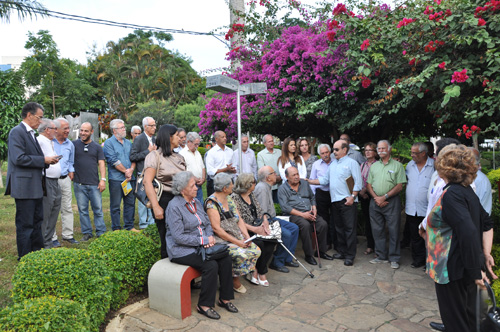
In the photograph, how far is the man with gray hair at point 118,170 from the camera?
6547 millimetres

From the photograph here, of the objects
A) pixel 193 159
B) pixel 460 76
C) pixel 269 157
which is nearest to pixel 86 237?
pixel 193 159

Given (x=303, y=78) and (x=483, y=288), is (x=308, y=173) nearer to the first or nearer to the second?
(x=303, y=78)

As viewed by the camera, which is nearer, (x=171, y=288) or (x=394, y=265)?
(x=171, y=288)

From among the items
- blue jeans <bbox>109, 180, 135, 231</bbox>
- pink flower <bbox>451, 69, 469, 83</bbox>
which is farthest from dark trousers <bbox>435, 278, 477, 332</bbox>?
blue jeans <bbox>109, 180, 135, 231</bbox>

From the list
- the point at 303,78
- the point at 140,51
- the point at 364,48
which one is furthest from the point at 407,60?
the point at 140,51

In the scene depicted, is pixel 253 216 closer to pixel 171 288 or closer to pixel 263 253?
pixel 263 253

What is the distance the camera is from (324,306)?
4473mm

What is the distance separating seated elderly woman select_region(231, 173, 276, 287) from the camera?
16.7ft

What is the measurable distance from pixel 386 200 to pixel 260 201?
1966 millimetres

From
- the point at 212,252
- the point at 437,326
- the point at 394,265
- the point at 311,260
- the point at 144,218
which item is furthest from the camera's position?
the point at 144,218

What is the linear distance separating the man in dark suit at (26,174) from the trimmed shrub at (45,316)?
198 centimetres

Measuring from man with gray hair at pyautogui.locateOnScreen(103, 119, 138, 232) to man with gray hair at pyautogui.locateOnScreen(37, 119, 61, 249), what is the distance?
0.96 m

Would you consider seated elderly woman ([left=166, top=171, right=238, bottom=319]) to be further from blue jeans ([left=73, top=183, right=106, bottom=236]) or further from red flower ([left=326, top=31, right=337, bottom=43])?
red flower ([left=326, top=31, right=337, bottom=43])

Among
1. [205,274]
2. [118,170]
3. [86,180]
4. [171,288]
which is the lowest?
[171,288]
